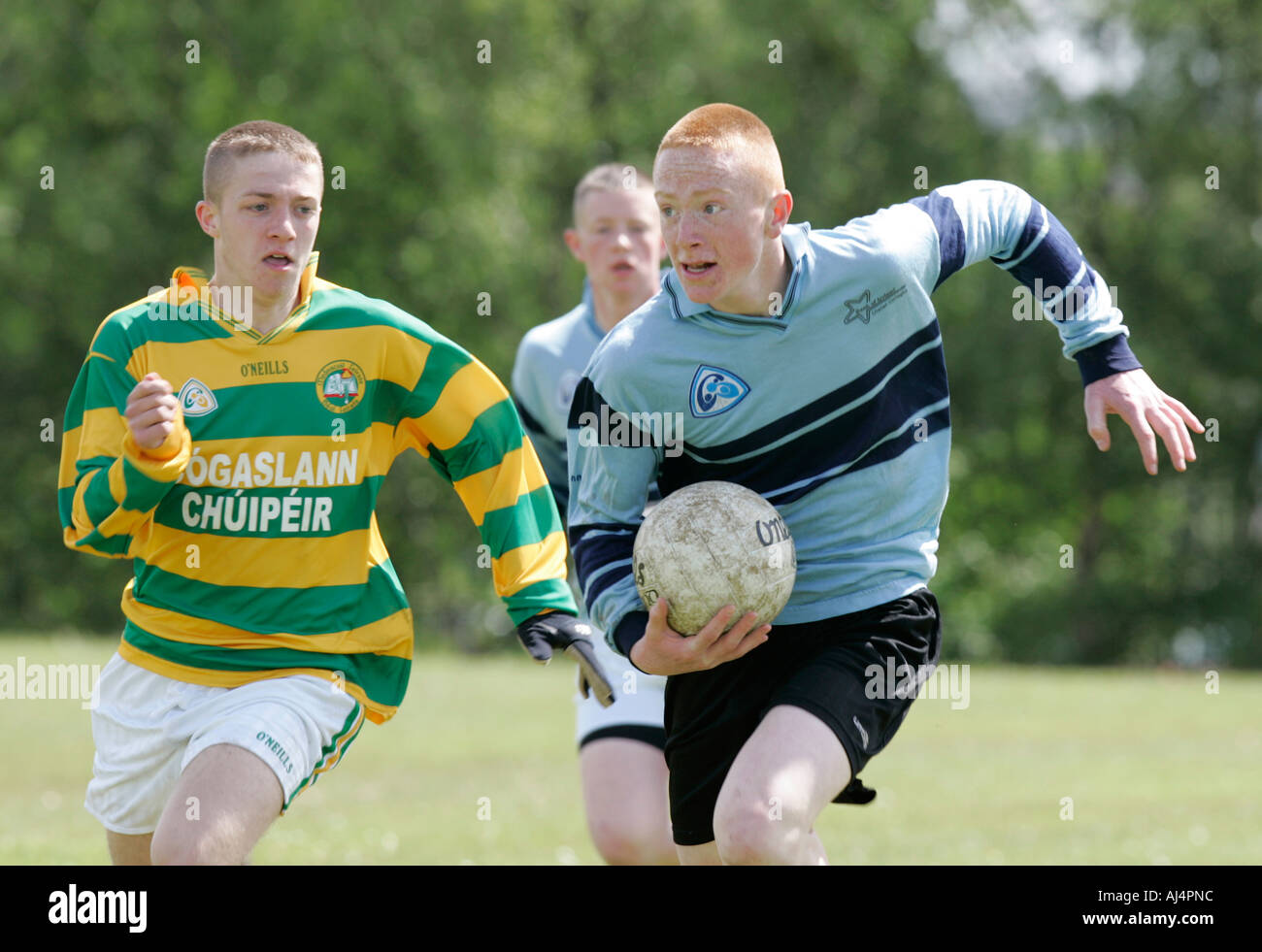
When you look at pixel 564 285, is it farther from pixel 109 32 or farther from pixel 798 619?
pixel 798 619

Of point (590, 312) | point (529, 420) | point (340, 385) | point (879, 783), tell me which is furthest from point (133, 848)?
point (879, 783)

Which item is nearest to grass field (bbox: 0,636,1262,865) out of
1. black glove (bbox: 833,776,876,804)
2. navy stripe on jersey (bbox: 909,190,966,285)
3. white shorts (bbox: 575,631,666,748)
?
white shorts (bbox: 575,631,666,748)

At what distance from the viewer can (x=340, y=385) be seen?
5176 mm

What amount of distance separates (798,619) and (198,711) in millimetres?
1941

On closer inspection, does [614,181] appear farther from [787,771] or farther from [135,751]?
[787,771]

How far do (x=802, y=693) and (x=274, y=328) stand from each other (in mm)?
2153

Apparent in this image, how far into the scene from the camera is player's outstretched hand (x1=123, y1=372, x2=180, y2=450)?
460 centimetres

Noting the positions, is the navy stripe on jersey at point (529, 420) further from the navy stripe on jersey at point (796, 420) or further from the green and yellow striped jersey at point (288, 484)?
the navy stripe on jersey at point (796, 420)

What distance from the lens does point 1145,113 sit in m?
33.9

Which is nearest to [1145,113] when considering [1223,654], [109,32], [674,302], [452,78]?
[1223,654]

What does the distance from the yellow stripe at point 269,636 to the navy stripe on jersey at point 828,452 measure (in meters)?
1.11

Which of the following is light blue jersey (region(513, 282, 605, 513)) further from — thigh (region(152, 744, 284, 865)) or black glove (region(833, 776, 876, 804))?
thigh (region(152, 744, 284, 865))

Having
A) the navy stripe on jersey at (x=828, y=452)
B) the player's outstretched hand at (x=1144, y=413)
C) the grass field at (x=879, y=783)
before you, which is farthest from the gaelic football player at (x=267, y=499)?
the grass field at (x=879, y=783)

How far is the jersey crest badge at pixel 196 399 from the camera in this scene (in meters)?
5.09
